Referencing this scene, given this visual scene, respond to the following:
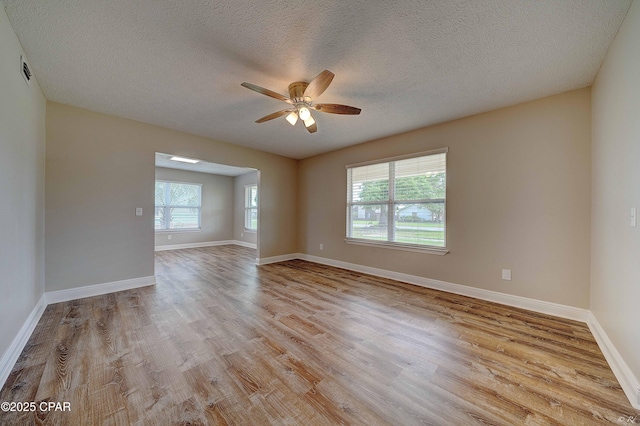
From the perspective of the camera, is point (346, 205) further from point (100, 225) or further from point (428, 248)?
point (100, 225)

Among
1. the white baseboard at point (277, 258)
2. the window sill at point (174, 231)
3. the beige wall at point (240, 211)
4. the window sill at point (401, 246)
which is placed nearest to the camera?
the window sill at point (401, 246)

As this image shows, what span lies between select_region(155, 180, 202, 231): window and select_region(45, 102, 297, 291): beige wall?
3741 mm

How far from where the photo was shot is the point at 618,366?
66.7 inches

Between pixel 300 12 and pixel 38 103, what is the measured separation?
3135mm

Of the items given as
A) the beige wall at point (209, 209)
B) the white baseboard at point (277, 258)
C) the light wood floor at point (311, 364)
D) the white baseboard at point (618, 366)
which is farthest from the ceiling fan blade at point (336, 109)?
the beige wall at point (209, 209)

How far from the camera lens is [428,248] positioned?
12.0 ft

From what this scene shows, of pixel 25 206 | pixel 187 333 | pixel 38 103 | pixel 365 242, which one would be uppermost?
pixel 38 103

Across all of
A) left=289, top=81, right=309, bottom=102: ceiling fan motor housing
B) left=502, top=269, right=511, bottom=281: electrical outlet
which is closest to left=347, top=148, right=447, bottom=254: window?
left=502, top=269, right=511, bottom=281: electrical outlet

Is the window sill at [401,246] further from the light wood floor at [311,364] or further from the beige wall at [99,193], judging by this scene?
the beige wall at [99,193]

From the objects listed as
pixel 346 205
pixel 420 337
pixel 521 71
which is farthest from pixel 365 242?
pixel 521 71

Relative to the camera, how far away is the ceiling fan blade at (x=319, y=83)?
1.94 meters

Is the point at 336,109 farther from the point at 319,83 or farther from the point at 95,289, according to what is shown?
the point at 95,289

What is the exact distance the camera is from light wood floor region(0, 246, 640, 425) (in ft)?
4.49

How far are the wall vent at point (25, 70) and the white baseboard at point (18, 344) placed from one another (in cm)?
221
